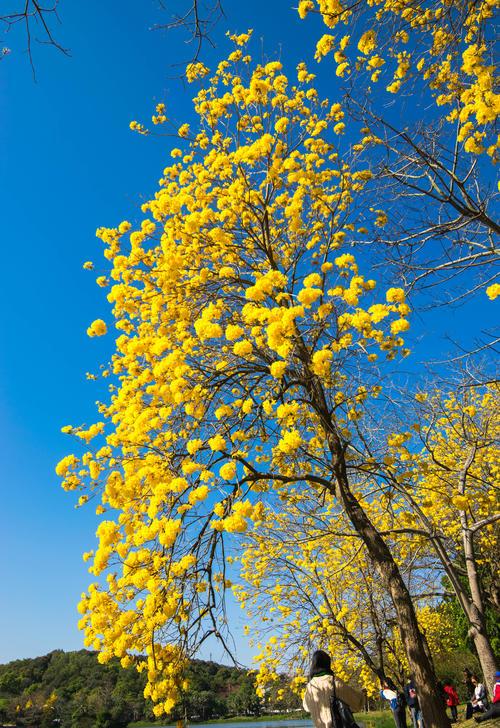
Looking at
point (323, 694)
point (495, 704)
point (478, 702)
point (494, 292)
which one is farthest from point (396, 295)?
point (478, 702)

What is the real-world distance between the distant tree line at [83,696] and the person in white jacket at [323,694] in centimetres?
5774

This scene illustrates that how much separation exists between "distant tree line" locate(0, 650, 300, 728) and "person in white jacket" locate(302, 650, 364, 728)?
189 feet

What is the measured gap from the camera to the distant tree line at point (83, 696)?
199 ft

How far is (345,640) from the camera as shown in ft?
36.6

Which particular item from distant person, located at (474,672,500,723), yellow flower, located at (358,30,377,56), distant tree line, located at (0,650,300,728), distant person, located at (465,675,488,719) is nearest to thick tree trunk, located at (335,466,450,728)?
distant person, located at (474,672,500,723)

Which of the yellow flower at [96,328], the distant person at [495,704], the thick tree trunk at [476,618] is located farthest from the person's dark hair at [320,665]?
the distant person at [495,704]

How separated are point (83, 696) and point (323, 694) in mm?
76740

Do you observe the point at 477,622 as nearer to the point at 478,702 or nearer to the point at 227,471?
the point at 227,471

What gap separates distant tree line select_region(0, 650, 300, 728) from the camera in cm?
6069

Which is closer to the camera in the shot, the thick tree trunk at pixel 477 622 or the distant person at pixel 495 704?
the thick tree trunk at pixel 477 622

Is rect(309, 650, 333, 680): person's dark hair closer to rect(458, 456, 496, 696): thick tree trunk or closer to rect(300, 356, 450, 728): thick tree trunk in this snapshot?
rect(300, 356, 450, 728): thick tree trunk

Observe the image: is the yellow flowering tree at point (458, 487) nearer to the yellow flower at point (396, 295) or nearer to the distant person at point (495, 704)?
the distant person at point (495, 704)

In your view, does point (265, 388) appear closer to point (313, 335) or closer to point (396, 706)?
point (313, 335)

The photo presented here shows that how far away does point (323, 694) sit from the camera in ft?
11.7
